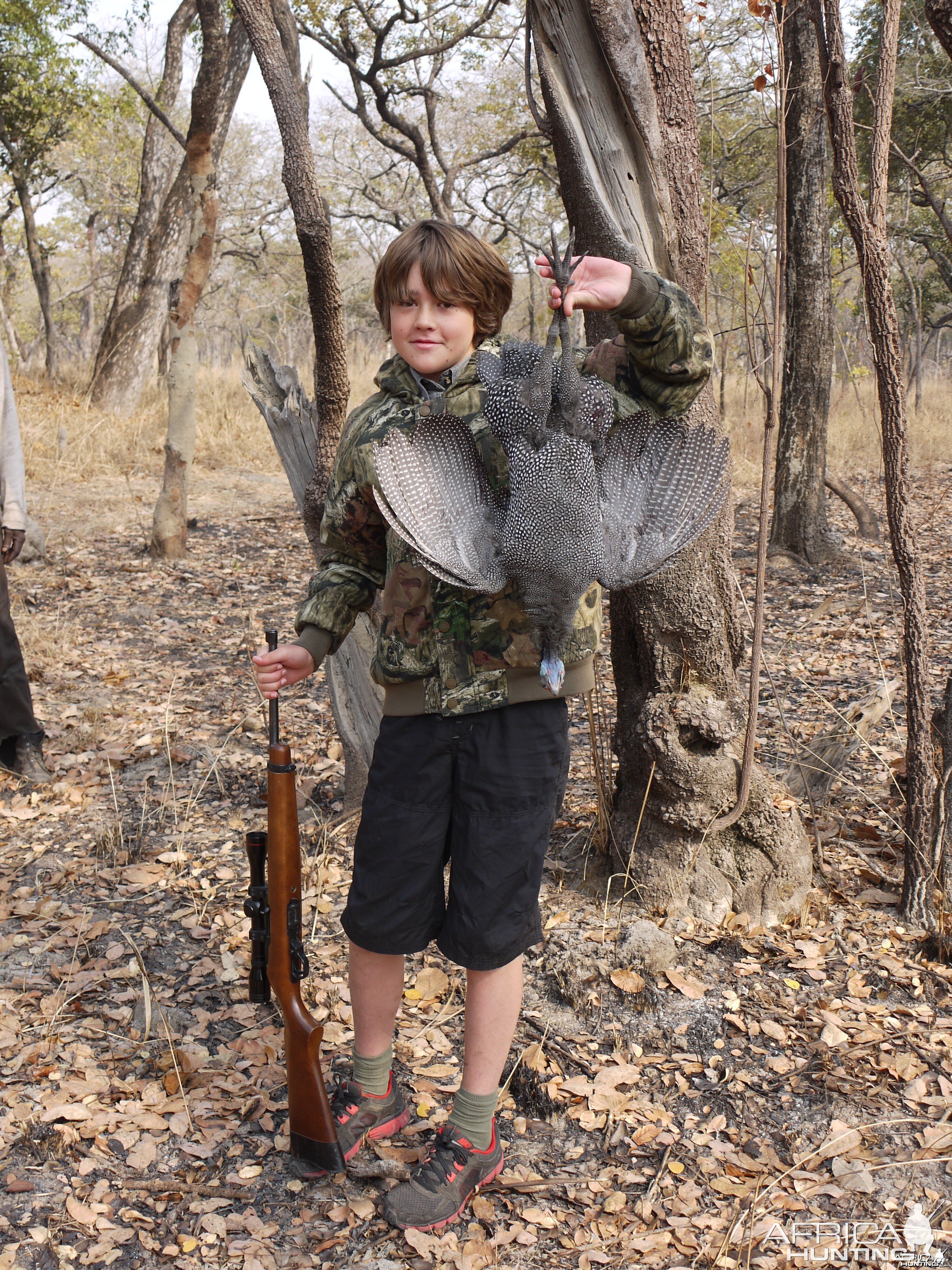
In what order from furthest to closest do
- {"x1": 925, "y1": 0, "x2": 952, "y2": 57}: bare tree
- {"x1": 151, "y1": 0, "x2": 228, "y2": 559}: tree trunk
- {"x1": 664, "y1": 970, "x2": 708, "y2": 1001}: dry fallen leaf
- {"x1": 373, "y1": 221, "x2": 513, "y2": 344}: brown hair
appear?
{"x1": 151, "y1": 0, "x2": 228, "y2": 559}: tree trunk → {"x1": 664, "y1": 970, "x2": 708, "y2": 1001}: dry fallen leaf → {"x1": 925, "y1": 0, "x2": 952, "y2": 57}: bare tree → {"x1": 373, "y1": 221, "x2": 513, "y2": 344}: brown hair

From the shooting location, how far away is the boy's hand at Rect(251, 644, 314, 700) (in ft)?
6.40

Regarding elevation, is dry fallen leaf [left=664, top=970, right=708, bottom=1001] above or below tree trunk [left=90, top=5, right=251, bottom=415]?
below

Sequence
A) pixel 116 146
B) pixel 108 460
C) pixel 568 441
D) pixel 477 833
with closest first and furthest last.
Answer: pixel 568 441 → pixel 477 833 → pixel 108 460 → pixel 116 146

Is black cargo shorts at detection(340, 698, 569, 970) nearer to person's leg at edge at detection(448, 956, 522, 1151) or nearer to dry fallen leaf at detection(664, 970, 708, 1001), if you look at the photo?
person's leg at edge at detection(448, 956, 522, 1151)

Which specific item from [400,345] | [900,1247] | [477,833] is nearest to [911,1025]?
[900,1247]

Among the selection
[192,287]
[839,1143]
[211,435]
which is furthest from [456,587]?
[211,435]

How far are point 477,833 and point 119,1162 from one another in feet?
3.75

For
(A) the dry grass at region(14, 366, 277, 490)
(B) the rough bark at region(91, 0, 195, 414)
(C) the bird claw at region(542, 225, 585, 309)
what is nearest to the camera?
(C) the bird claw at region(542, 225, 585, 309)

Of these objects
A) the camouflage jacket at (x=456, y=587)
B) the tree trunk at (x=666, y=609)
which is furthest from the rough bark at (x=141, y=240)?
the camouflage jacket at (x=456, y=587)

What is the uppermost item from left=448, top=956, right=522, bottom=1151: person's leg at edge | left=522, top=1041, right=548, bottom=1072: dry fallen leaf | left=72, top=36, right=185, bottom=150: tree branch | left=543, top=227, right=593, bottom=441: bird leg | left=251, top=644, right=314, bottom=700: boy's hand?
left=72, top=36, right=185, bottom=150: tree branch

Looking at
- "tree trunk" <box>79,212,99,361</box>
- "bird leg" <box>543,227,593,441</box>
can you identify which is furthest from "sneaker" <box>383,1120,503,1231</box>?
"tree trunk" <box>79,212,99,361</box>

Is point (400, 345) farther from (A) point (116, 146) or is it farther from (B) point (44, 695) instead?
(A) point (116, 146)

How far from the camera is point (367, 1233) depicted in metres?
1.92

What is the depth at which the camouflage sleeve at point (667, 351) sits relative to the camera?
5.70 ft
